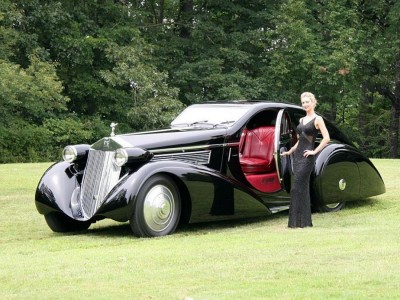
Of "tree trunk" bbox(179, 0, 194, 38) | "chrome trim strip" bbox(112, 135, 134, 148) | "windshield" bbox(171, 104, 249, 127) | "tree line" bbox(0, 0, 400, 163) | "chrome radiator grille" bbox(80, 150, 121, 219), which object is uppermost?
"tree trunk" bbox(179, 0, 194, 38)

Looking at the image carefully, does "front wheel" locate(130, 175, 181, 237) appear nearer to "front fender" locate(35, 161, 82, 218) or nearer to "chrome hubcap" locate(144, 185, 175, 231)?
"chrome hubcap" locate(144, 185, 175, 231)

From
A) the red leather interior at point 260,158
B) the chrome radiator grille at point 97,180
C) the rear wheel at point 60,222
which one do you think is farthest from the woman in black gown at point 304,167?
the rear wheel at point 60,222

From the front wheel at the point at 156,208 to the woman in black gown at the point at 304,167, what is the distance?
1.48m

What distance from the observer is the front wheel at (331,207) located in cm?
1241

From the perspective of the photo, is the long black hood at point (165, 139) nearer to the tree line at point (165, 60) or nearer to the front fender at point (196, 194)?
the front fender at point (196, 194)

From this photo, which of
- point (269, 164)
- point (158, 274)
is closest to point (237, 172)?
point (269, 164)

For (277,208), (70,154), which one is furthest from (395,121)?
(70,154)

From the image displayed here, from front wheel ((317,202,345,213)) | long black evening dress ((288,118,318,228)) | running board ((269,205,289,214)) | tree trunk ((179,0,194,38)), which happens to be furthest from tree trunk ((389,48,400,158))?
long black evening dress ((288,118,318,228))

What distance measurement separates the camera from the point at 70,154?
1104 centimetres

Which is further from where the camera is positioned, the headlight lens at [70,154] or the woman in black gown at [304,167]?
the headlight lens at [70,154]

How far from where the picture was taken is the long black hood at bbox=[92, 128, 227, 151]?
34.8 ft

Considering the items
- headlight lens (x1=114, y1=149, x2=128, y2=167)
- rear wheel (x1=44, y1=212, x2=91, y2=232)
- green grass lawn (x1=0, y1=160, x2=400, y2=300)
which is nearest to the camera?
green grass lawn (x1=0, y1=160, x2=400, y2=300)

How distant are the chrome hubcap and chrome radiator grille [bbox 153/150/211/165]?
566 mm

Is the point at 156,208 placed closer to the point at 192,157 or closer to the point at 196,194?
the point at 196,194
